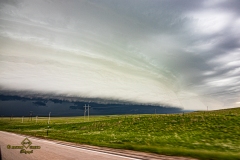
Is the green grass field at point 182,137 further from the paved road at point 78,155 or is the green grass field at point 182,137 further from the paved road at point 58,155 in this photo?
the paved road at point 58,155

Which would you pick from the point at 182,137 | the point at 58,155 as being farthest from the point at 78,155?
the point at 182,137

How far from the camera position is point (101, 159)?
10172 millimetres

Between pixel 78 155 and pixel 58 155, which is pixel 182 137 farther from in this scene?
pixel 58 155

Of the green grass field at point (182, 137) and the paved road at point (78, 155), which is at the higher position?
the paved road at point (78, 155)

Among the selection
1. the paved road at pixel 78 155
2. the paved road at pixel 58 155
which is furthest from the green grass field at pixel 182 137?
the paved road at pixel 58 155

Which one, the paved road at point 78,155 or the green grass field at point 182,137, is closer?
the paved road at point 78,155

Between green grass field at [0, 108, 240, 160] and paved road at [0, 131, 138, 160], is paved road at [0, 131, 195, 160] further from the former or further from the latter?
green grass field at [0, 108, 240, 160]

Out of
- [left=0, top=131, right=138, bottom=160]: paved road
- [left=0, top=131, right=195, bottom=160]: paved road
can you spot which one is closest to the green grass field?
[left=0, top=131, right=195, bottom=160]: paved road

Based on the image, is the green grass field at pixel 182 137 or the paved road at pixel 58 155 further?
the green grass field at pixel 182 137

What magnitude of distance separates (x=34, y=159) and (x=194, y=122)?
33012mm

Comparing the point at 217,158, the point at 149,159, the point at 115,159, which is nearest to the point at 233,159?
the point at 217,158

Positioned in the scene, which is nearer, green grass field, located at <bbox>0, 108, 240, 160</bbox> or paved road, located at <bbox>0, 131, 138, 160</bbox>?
paved road, located at <bbox>0, 131, 138, 160</bbox>

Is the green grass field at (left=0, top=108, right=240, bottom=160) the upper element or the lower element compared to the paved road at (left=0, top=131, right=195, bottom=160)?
lower

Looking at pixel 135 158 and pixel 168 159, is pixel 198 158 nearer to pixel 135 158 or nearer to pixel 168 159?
pixel 168 159
